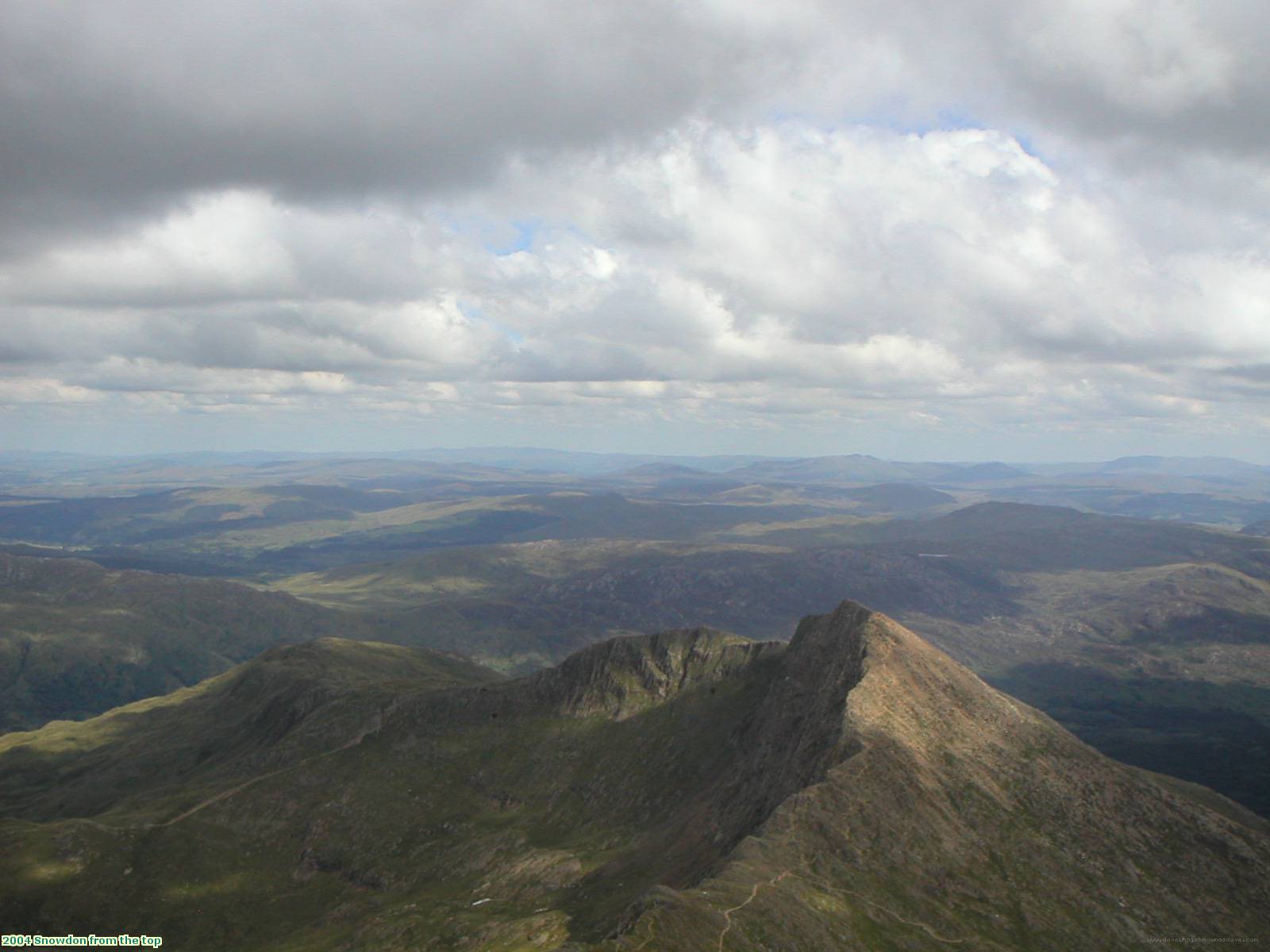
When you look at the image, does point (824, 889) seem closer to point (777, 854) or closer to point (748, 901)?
point (777, 854)

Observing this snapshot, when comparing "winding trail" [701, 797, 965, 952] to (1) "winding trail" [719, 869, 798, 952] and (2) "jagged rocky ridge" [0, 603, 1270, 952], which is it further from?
(2) "jagged rocky ridge" [0, 603, 1270, 952]

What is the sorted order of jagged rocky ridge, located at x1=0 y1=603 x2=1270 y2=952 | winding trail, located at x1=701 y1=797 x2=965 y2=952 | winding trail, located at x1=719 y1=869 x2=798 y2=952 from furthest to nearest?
jagged rocky ridge, located at x1=0 y1=603 x2=1270 y2=952 < winding trail, located at x1=701 y1=797 x2=965 y2=952 < winding trail, located at x1=719 y1=869 x2=798 y2=952

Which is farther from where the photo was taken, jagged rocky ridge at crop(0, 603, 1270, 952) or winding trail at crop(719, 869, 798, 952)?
jagged rocky ridge at crop(0, 603, 1270, 952)

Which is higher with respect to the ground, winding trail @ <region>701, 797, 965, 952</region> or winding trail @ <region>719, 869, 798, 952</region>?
winding trail @ <region>719, 869, 798, 952</region>

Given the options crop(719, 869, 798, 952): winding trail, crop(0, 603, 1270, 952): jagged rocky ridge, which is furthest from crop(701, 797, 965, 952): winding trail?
crop(0, 603, 1270, 952): jagged rocky ridge

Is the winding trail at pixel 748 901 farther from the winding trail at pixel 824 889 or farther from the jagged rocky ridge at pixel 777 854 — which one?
the jagged rocky ridge at pixel 777 854

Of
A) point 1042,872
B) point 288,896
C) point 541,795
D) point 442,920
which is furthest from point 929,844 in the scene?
point 288,896

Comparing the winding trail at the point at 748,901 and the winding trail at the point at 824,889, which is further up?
the winding trail at the point at 748,901

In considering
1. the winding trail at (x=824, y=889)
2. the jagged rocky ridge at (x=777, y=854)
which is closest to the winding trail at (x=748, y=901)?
the winding trail at (x=824, y=889)

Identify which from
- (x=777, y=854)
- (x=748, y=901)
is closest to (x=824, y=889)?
(x=777, y=854)
